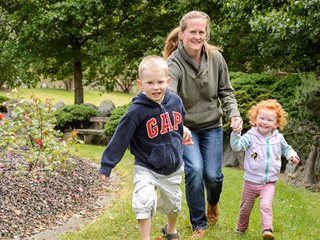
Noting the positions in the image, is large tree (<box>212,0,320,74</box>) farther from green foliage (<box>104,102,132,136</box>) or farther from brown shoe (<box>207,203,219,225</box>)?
brown shoe (<box>207,203,219,225</box>)

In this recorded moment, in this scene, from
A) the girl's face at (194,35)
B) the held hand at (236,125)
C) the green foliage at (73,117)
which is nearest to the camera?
the girl's face at (194,35)

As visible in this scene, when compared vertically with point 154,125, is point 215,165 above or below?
below

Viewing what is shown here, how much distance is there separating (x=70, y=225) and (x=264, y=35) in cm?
773

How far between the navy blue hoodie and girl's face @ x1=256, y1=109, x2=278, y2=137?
3.24ft

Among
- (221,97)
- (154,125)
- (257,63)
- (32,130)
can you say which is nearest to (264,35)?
(257,63)

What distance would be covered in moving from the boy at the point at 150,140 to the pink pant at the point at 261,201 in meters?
0.93

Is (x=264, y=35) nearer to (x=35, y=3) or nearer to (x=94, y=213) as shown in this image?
(x=94, y=213)

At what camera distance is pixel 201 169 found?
14.7 feet

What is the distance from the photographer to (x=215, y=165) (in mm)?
4699

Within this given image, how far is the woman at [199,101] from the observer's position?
4.49 m

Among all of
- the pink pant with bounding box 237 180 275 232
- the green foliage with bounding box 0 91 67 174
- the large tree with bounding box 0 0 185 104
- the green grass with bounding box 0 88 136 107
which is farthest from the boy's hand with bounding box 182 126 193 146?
the green grass with bounding box 0 88 136 107

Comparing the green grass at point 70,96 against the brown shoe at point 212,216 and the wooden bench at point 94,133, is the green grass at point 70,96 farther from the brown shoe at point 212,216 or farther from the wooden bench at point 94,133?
the brown shoe at point 212,216

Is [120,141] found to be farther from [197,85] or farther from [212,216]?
[212,216]

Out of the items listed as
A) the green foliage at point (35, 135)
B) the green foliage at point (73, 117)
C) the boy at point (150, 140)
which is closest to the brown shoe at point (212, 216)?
the boy at point (150, 140)
